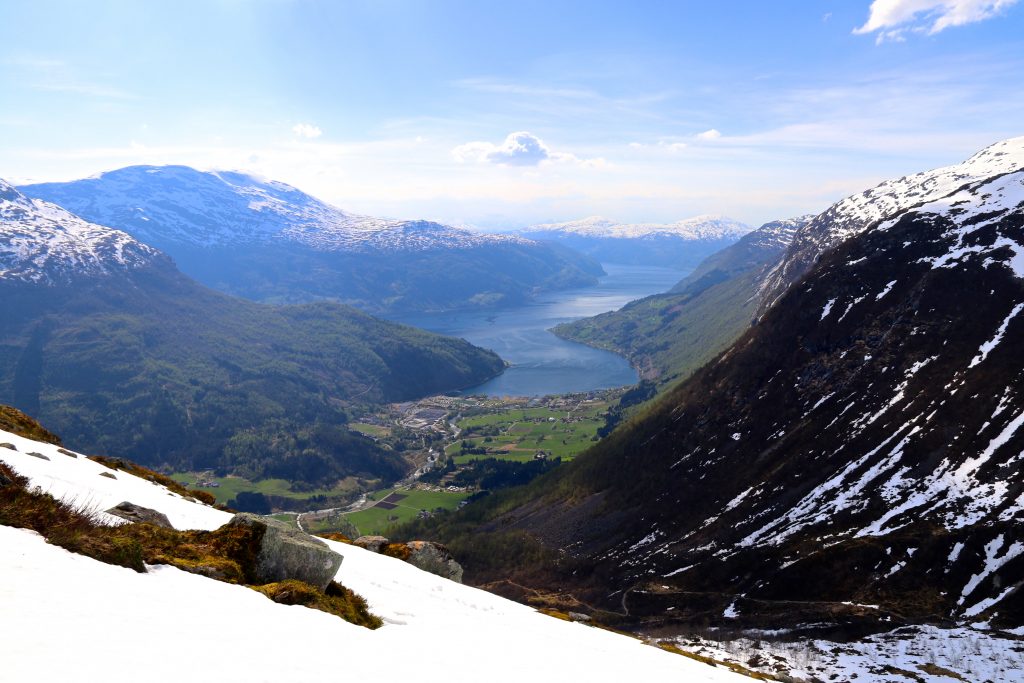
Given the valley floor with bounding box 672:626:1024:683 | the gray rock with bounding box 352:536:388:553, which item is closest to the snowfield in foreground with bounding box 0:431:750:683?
the gray rock with bounding box 352:536:388:553

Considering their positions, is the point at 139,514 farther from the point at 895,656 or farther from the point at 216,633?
the point at 895,656

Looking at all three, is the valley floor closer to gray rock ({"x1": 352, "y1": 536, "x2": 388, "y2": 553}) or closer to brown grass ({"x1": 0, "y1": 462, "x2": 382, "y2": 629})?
gray rock ({"x1": 352, "y1": 536, "x2": 388, "y2": 553})

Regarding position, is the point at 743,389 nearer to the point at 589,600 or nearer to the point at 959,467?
the point at 959,467

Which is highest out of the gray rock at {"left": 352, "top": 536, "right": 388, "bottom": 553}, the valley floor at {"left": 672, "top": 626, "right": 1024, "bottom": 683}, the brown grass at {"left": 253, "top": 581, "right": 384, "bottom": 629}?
the brown grass at {"left": 253, "top": 581, "right": 384, "bottom": 629}

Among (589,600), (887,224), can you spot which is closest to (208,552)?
(589,600)

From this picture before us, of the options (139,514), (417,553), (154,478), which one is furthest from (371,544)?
(139,514)

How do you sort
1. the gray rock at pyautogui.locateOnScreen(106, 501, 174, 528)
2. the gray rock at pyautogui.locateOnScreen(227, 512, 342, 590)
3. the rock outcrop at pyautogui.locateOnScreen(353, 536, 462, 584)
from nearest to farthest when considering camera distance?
1. the gray rock at pyautogui.locateOnScreen(227, 512, 342, 590)
2. the gray rock at pyautogui.locateOnScreen(106, 501, 174, 528)
3. the rock outcrop at pyautogui.locateOnScreen(353, 536, 462, 584)
